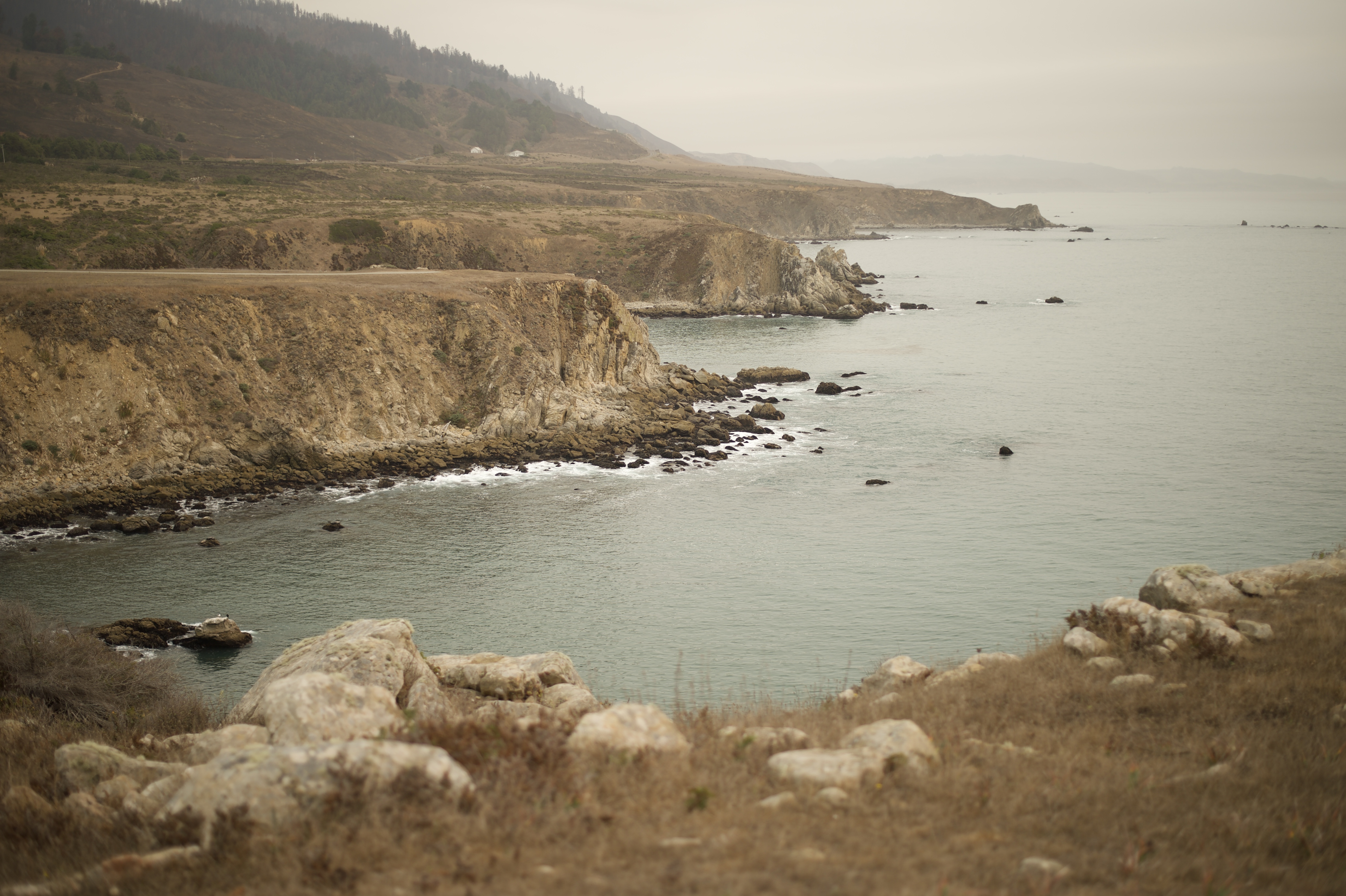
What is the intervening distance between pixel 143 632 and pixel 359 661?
1598 cm

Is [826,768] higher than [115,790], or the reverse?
[826,768]

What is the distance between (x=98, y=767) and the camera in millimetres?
10289

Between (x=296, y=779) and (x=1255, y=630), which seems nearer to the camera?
(x=296, y=779)

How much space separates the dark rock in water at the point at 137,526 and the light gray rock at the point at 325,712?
25.8 meters

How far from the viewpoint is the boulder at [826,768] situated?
9273mm

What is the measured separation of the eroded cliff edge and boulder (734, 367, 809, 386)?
8811 millimetres

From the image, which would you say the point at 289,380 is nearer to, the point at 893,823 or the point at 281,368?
the point at 281,368

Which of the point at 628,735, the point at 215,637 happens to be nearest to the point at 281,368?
the point at 215,637

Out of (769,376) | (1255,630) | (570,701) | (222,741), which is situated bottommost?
(570,701)

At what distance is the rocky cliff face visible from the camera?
36.6 m

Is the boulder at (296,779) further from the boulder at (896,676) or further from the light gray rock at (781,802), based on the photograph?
the boulder at (896,676)

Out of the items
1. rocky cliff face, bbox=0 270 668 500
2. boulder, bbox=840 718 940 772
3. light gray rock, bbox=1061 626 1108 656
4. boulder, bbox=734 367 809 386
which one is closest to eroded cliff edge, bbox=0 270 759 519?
rocky cliff face, bbox=0 270 668 500

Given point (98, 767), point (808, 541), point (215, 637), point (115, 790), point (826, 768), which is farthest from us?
point (808, 541)

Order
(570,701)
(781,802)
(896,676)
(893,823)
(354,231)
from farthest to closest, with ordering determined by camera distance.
→ 1. (354,231)
2. (896,676)
3. (570,701)
4. (781,802)
5. (893,823)
